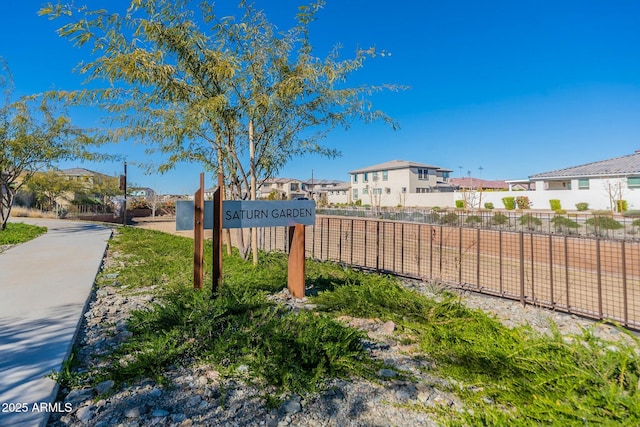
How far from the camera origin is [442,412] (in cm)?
184

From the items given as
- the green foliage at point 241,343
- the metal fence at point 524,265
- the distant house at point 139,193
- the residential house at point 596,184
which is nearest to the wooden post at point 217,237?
the green foliage at point 241,343

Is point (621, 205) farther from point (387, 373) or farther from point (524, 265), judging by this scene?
point (387, 373)

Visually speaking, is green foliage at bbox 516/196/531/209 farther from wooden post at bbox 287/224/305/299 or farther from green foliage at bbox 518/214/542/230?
wooden post at bbox 287/224/305/299

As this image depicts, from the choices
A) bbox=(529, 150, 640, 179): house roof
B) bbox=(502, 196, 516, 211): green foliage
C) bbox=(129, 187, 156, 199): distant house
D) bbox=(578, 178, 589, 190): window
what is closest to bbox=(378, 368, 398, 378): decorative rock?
bbox=(529, 150, 640, 179): house roof

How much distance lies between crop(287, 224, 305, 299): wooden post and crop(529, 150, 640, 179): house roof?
28543mm

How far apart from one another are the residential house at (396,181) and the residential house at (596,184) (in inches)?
551

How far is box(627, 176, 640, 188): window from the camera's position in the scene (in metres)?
22.8

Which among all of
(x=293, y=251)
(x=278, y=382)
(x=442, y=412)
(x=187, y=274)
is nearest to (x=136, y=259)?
(x=187, y=274)

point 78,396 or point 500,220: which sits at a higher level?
point 500,220

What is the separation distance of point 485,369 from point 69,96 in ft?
22.5

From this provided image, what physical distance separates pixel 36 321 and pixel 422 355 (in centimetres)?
349

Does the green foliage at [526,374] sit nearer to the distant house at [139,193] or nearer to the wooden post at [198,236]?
the wooden post at [198,236]

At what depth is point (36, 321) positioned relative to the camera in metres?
3.11

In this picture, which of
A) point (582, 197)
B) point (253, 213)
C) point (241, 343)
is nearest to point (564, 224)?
point (253, 213)
